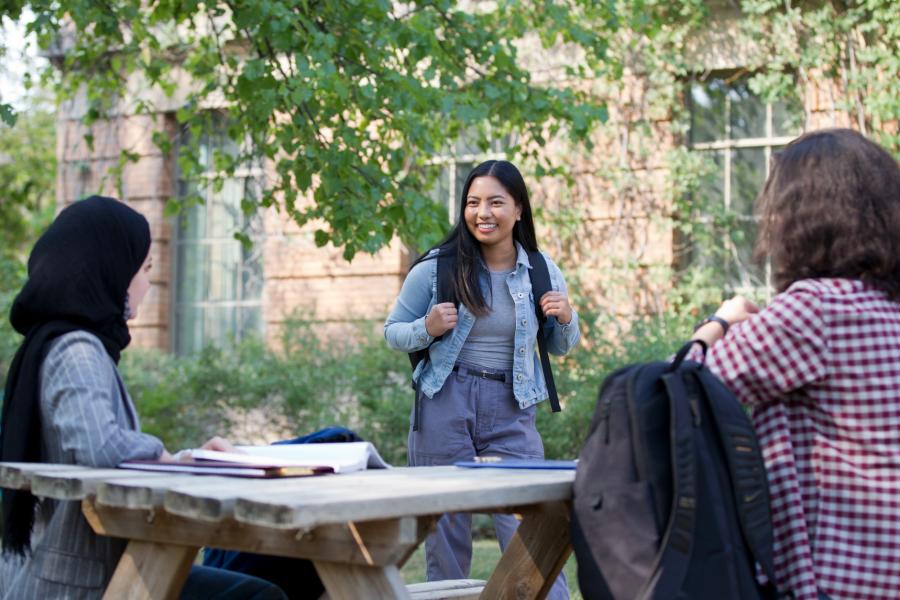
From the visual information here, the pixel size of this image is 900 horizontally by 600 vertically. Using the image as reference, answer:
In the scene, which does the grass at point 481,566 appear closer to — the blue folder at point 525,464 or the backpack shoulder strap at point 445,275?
the backpack shoulder strap at point 445,275

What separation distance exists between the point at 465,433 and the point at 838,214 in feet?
6.61

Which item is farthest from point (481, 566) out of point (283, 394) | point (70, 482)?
point (70, 482)

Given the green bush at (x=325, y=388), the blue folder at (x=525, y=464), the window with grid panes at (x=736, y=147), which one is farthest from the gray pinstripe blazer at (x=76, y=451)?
the window with grid panes at (x=736, y=147)

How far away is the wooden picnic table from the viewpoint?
2.44m

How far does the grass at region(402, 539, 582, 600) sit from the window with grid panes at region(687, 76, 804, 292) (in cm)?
327

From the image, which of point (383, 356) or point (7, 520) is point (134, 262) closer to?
point (7, 520)

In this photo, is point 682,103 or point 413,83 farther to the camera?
point 682,103

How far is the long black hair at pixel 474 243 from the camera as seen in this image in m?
4.75

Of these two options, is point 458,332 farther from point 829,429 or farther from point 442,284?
point 829,429

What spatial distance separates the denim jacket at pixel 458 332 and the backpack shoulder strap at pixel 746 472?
6.31 ft

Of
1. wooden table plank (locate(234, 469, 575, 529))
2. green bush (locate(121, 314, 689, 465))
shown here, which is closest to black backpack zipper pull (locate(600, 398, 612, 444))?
wooden table plank (locate(234, 469, 575, 529))

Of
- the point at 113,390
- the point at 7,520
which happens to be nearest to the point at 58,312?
the point at 113,390

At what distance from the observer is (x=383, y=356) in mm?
9570

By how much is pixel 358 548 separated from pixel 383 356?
691 cm
